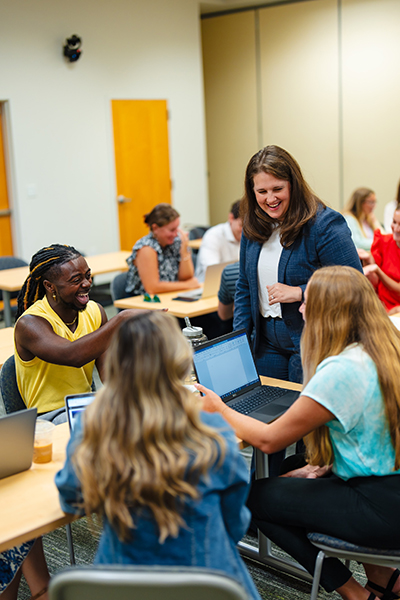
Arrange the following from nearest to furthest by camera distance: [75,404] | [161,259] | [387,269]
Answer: [75,404] → [387,269] → [161,259]

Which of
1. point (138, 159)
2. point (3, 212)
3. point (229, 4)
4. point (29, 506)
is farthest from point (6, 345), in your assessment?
point (229, 4)

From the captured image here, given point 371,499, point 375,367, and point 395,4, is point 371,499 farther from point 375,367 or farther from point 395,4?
point 395,4

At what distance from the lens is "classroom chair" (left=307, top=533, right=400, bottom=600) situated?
5.60 feet

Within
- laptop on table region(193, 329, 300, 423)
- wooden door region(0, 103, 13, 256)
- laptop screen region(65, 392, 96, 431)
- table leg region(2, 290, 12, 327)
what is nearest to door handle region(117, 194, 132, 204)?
wooden door region(0, 103, 13, 256)

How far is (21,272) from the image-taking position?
209 inches

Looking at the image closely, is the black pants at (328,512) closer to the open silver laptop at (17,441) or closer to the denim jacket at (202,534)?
the denim jacket at (202,534)

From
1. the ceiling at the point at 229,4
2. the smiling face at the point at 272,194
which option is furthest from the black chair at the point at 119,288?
the ceiling at the point at 229,4

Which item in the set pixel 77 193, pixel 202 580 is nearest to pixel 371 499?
pixel 202 580

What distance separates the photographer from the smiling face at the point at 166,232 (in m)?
4.21

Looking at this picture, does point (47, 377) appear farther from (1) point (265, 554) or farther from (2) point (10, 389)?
(1) point (265, 554)

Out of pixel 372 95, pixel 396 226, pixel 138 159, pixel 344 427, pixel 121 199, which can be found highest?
pixel 372 95

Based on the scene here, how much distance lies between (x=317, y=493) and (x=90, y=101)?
21.6ft

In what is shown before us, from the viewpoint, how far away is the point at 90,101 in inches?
295

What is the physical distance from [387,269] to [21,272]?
3.00 m
